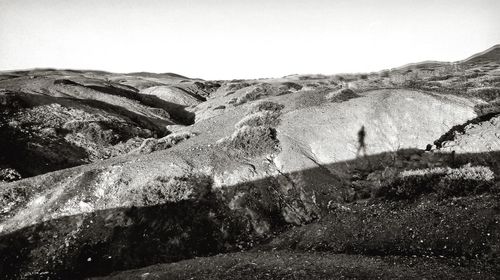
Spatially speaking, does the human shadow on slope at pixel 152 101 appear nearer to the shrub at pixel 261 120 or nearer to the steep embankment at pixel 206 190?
the shrub at pixel 261 120

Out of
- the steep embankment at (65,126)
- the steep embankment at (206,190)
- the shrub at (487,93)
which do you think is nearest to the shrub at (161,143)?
the steep embankment at (206,190)

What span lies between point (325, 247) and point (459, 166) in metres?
8.06

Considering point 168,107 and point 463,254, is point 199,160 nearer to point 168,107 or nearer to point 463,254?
point 463,254

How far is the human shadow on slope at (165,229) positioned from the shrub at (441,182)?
5.26ft

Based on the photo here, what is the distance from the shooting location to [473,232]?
1024 centimetres

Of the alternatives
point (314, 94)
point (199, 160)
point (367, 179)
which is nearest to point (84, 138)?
point (199, 160)

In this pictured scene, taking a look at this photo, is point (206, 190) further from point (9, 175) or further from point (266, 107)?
point (9, 175)

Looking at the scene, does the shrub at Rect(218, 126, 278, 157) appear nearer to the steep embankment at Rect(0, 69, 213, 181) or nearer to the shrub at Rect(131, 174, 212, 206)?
the shrub at Rect(131, 174, 212, 206)

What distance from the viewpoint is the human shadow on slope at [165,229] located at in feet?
40.3

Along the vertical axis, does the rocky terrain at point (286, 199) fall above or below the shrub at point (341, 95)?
below

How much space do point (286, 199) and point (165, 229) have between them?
529cm

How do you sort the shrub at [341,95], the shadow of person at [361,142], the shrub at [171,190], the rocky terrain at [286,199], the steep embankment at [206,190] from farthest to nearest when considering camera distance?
1. the shrub at [341,95]
2. the shadow of person at [361,142]
3. the shrub at [171,190]
4. the steep embankment at [206,190]
5. the rocky terrain at [286,199]

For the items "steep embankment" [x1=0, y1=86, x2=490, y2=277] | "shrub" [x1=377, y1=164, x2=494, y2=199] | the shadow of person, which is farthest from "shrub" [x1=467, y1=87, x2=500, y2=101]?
"shrub" [x1=377, y1=164, x2=494, y2=199]

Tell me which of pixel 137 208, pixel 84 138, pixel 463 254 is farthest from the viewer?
pixel 84 138
